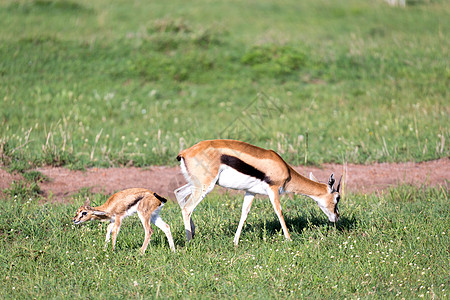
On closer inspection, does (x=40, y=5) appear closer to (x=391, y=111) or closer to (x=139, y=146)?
(x=139, y=146)

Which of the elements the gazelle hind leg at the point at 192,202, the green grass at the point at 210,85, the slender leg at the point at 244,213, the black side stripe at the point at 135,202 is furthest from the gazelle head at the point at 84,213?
the green grass at the point at 210,85

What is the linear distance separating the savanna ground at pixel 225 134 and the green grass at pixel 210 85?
59 mm

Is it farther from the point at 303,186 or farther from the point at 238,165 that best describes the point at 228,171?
the point at 303,186

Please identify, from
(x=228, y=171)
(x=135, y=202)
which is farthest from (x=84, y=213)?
(x=228, y=171)

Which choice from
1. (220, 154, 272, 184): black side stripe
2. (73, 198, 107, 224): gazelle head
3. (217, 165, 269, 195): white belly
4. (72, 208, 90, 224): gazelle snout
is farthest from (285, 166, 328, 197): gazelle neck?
(72, 208, 90, 224): gazelle snout

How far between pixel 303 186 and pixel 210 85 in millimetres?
8605

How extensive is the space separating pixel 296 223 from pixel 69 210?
127 inches

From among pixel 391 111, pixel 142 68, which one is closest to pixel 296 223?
pixel 391 111

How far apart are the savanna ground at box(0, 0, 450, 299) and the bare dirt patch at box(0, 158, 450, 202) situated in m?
0.05

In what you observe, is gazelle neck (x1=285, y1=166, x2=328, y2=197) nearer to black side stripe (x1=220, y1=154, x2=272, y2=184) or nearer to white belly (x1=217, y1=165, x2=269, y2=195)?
white belly (x1=217, y1=165, x2=269, y2=195)

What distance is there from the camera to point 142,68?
1562cm

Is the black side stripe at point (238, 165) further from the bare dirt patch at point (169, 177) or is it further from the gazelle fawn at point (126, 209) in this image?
the bare dirt patch at point (169, 177)

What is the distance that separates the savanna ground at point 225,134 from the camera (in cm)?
615

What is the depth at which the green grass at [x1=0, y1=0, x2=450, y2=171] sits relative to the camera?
11.2m
